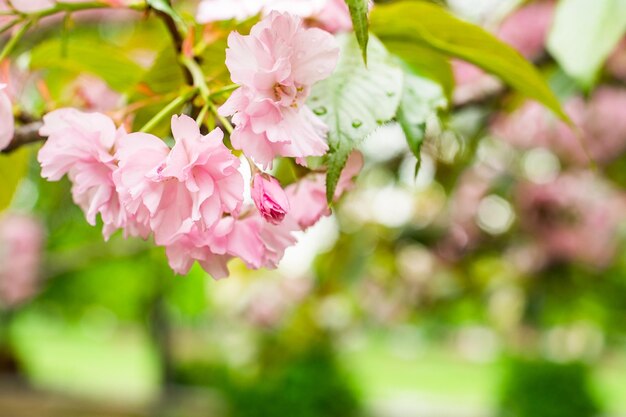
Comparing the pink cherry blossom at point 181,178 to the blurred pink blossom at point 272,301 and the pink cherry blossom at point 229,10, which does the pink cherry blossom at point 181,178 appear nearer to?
the pink cherry blossom at point 229,10

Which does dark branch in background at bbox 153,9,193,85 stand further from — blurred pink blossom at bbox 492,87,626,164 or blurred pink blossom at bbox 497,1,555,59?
blurred pink blossom at bbox 492,87,626,164

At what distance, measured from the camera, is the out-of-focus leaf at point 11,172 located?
651mm

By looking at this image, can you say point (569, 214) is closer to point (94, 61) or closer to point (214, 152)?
point (94, 61)

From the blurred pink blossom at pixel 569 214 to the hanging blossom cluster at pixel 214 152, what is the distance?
189cm

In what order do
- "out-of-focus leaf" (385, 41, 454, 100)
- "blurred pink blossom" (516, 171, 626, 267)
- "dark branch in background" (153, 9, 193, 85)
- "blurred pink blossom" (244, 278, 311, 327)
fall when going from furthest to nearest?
"blurred pink blossom" (244, 278, 311, 327) < "blurred pink blossom" (516, 171, 626, 267) < "out-of-focus leaf" (385, 41, 454, 100) < "dark branch in background" (153, 9, 193, 85)

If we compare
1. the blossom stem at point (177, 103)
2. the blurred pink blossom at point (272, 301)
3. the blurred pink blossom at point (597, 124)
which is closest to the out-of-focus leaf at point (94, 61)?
the blossom stem at point (177, 103)

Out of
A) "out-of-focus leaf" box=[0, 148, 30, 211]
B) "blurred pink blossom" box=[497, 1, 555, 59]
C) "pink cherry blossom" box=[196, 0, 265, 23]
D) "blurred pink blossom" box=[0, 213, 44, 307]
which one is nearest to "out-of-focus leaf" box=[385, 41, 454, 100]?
"pink cherry blossom" box=[196, 0, 265, 23]

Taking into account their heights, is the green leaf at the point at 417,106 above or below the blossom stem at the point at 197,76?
below

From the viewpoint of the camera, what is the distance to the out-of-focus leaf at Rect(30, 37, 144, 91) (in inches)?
27.3

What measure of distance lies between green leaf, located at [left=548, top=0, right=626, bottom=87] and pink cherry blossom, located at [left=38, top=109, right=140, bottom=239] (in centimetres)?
38

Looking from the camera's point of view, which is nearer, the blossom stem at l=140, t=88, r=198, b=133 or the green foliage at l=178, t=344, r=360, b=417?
the blossom stem at l=140, t=88, r=198, b=133

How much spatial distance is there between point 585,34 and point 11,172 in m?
0.52

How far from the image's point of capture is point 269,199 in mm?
412

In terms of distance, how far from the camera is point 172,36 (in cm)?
52
